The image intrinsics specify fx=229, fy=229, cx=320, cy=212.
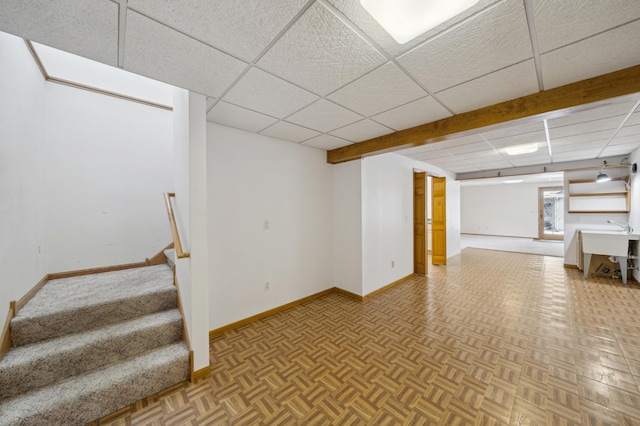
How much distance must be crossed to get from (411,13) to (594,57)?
1.47 meters

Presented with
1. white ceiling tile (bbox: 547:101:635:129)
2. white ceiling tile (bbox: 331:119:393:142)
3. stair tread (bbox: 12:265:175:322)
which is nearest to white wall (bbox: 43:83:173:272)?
stair tread (bbox: 12:265:175:322)

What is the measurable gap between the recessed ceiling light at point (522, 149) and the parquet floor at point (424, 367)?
2.61 m

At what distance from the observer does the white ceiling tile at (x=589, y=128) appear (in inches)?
116

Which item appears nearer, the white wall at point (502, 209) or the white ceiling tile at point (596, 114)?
the white ceiling tile at point (596, 114)

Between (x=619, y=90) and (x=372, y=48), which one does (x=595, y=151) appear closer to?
(x=619, y=90)

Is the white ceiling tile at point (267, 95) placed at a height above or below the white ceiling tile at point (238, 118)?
below

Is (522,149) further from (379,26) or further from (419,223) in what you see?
(379,26)

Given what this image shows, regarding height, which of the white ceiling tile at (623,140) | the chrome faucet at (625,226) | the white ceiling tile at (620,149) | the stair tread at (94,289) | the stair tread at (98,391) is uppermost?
the white ceiling tile at (620,149)

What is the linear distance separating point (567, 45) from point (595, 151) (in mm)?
4921

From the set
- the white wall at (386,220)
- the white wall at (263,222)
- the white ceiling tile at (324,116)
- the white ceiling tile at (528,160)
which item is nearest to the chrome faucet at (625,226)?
the white ceiling tile at (528,160)

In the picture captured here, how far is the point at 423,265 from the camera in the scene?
522cm

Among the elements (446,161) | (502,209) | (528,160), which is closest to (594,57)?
(446,161)

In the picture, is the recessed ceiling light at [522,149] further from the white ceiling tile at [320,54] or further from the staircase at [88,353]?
the staircase at [88,353]

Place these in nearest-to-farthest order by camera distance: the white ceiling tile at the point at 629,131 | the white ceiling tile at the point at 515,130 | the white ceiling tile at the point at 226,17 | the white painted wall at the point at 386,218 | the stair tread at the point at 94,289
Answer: the white ceiling tile at the point at 226,17 → the stair tread at the point at 94,289 → the white ceiling tile at the point at 515,130 → the white ceiling tile at the point at 629,131 → the white painted wall at the point at 386,218
